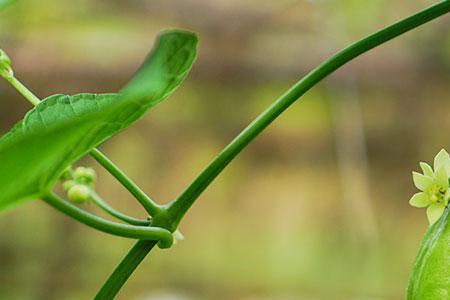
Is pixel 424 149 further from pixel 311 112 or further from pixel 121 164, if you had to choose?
pixel 121 164

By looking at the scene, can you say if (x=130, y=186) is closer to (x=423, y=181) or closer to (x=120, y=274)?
(x=120, y=274)

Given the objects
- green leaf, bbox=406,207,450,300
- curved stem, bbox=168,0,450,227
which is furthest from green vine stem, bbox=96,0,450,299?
green leaf, bbox=406,207,450,300

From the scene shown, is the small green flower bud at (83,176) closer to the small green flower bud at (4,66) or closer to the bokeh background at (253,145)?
the small green flower bud at (4,66)

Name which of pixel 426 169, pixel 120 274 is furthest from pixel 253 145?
pixel 120 274

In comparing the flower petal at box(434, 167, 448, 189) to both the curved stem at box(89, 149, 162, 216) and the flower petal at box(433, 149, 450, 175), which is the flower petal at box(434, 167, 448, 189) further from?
the curved stem at box(89, 149, 162, 216)

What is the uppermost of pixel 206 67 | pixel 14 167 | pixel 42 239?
pixel 206 67

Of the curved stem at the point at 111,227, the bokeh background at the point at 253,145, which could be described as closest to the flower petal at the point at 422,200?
the curved stem at the point at 111,227

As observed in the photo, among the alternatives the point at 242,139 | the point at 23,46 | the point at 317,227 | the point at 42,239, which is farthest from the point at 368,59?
the point at 242,139
